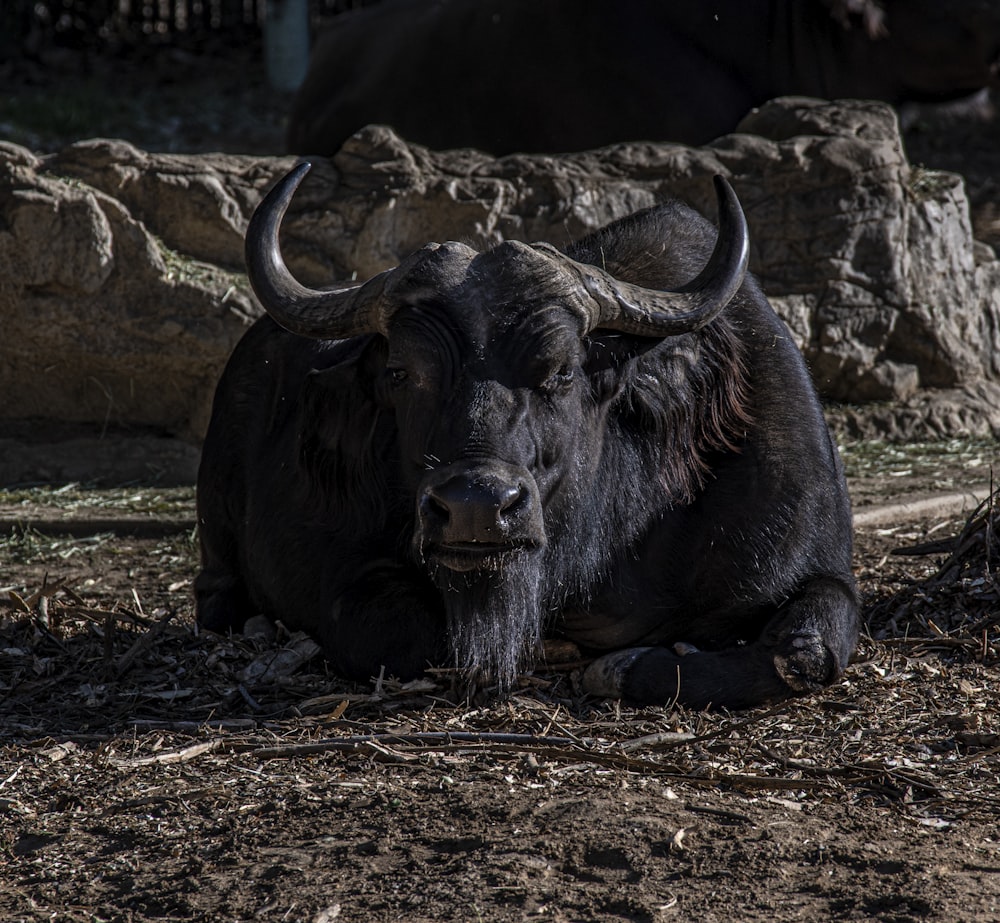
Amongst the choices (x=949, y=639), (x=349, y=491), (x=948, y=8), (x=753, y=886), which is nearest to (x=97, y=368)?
(x=349, y=491)

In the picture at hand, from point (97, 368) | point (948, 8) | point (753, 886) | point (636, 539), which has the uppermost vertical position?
point (948, 8)

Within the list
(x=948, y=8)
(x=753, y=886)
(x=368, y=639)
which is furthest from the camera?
(x=948, y=8)

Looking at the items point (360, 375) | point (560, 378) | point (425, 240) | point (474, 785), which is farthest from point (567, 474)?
point (425, 240)

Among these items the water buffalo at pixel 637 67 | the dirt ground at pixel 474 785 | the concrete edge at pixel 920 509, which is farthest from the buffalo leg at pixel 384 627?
the water buffalo at pixel 637 67

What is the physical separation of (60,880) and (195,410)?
17.5 feet

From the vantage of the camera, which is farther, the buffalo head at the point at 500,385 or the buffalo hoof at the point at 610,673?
the buffalo hoof at the point at 610,673

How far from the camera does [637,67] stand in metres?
10.5

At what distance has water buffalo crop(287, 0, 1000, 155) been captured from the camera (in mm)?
10469

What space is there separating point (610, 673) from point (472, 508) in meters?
0.90

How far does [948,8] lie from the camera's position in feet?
35.6

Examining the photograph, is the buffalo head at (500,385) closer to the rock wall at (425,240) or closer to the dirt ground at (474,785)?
the dirt ground at (474,785)

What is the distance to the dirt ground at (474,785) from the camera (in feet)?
9.79

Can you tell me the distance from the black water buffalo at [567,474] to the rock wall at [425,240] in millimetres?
2926

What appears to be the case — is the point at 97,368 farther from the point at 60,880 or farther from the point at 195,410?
the point at 60,880
